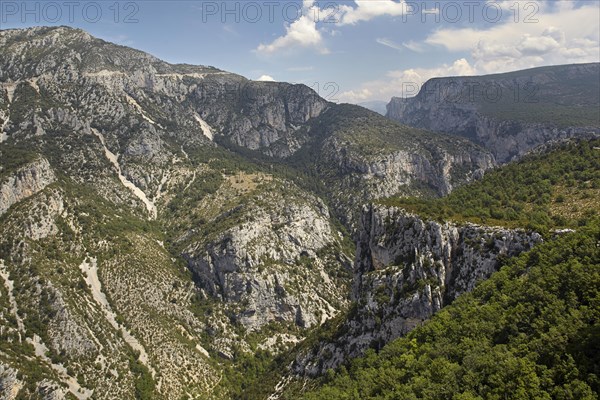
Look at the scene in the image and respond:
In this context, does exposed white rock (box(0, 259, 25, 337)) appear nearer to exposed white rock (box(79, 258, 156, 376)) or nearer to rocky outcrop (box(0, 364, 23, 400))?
rocky outcrop (box(0, 364, 23, 400))

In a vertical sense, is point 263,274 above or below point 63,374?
above

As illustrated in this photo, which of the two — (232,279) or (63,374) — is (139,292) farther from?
(63,374)

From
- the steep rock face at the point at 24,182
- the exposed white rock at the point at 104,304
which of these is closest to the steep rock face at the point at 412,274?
the exposed white rock at the point at 104,304

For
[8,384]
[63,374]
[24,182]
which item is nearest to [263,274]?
[63,374]

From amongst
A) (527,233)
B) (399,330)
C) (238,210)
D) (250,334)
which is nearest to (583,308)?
(527,233)

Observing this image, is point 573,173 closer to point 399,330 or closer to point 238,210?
point 399,330

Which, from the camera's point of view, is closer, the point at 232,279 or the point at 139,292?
the point at 139,292

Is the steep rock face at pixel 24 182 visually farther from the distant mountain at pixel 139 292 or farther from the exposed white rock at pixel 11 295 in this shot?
the exposed white rock at pixel 11 295
